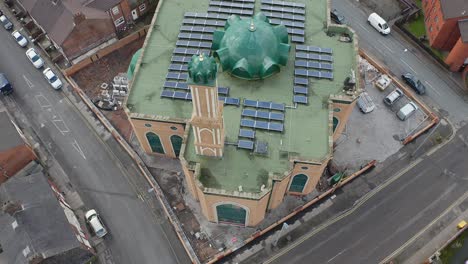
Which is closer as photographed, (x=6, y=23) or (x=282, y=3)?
(x=282, y=3)

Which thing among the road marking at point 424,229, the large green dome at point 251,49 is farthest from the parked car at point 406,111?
the large green dome at point 251,49

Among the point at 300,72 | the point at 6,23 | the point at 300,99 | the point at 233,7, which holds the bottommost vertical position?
the point at 300,99

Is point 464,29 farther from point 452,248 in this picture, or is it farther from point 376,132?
point 452,248

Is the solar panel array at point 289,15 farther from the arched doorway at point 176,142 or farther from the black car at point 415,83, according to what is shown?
the black car at point 415,83

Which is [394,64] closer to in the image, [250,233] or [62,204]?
[250,233]

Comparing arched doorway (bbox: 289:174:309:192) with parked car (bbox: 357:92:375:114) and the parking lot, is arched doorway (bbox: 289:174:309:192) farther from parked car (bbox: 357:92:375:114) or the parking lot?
parked car (bbox: 357:92:375:114)

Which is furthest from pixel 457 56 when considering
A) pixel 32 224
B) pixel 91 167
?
pixel 32 224
